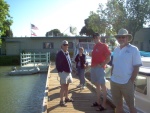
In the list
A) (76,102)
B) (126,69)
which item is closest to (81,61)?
(76,102)

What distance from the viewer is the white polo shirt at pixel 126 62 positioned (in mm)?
4789

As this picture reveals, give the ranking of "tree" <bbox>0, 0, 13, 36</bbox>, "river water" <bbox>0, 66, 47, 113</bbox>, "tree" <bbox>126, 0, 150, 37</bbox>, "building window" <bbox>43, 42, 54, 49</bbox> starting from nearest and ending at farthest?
"river water" <bbox>0, 66, 47, 113</bbox> → "tree" <bbox>0, 0, 13, 36</bbox> → "building window" <bbox>43, 42, 54, 49</bbox> → "tree" <bbox>126, 0, 150, 37</bbox>

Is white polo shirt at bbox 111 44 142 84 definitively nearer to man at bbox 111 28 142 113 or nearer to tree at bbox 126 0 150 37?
man at bbox 111 28 142 113

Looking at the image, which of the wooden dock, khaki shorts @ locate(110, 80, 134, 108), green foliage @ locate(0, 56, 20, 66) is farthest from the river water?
green foliage @ locate(0, 56, 20, 66)

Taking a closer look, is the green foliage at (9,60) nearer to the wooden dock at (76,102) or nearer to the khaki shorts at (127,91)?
the wooden dock at (76,102)

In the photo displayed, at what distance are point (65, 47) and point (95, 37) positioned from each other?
118cm

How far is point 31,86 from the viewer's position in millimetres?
16578

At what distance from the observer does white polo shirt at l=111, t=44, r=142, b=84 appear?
479cm

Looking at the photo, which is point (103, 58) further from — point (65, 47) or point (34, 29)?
point (34, 29)

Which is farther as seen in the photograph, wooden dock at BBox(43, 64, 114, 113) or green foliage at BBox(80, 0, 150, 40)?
green foliage at BBox(80, 0, 150, 40)

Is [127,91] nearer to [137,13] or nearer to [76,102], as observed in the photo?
[76,102]

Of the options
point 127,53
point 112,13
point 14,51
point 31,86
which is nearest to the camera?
point 127,53

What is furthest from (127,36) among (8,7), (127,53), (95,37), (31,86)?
(8,7)

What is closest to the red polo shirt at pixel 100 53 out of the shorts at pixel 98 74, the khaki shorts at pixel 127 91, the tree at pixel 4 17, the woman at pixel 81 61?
the shorts at pixel 98 74
